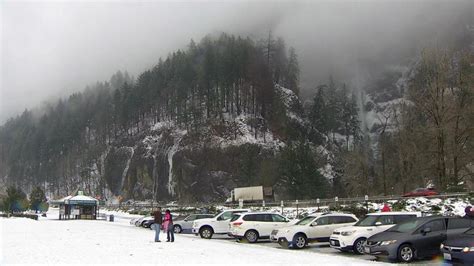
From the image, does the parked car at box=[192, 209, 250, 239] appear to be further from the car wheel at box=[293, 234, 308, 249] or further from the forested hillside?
the forested hillside

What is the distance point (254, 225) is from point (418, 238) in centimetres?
1068

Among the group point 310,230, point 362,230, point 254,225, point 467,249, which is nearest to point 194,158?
point 254,225

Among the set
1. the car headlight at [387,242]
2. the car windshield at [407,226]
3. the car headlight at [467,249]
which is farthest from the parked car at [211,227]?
the car headlight at [467,249]

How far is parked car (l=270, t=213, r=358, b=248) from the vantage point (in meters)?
21.9

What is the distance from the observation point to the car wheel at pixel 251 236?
25.3 metres

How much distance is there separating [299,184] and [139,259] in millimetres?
54315

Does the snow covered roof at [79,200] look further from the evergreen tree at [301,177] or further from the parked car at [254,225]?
the parked car at [254,225]

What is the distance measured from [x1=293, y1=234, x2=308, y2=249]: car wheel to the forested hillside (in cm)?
4182

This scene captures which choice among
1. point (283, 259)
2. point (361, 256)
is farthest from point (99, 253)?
point (361, 256)

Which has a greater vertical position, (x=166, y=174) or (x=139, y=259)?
(x=166, y=174)

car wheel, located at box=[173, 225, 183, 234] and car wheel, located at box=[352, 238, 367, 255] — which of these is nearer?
car wheel, located at box=[352, 238, 367, 255]

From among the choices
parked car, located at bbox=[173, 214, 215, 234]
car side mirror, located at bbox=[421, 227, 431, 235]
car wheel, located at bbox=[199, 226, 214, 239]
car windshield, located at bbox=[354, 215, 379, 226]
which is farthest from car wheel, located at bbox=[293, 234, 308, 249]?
parked car, located at bbox=[173, 214, 215, 234]

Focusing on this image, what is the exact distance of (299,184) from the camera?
6812 centimetres

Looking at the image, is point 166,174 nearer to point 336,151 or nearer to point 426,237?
point 336,151
